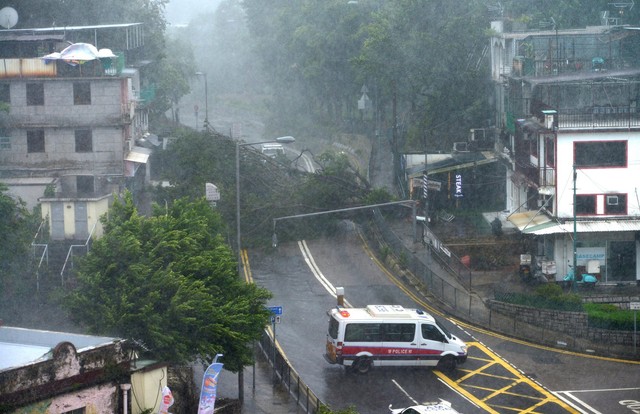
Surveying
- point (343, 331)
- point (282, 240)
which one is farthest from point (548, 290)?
point (282, 240)

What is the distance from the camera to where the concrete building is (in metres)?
17.2

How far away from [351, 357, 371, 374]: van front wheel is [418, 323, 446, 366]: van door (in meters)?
1.53

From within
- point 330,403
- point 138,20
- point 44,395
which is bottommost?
point 330,403

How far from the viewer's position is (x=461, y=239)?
1660 inches

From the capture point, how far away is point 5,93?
4300cm

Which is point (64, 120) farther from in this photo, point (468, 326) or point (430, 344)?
point (430, 344)

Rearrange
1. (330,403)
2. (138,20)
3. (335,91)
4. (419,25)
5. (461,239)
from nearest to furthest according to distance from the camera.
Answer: (330,403) → (461,239) → (419,25) → (138,20) → (335,91)

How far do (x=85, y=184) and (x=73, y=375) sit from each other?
86.3ft

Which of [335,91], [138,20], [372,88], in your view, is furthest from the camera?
[335,91]

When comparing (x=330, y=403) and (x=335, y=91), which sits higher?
(x=335, y=91)

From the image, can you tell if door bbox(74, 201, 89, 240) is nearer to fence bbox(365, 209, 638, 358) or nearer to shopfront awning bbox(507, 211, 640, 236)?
fence bbox(365, 209, 638, 358)

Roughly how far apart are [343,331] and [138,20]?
38433mm

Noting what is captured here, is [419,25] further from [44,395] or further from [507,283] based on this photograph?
[44,395]

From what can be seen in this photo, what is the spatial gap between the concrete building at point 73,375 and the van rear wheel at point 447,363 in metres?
10.4
